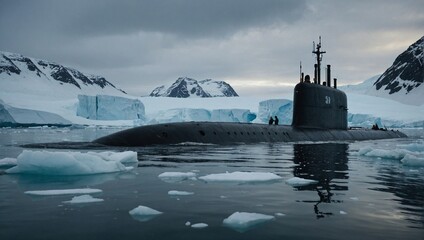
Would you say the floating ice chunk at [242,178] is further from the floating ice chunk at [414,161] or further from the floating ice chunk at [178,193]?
the floating ice chunk at [414,161]

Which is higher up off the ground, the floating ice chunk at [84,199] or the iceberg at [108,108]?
the iceberg at [108,108]

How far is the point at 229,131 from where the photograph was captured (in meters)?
23.4

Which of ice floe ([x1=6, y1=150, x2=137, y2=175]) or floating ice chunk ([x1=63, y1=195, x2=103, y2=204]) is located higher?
ice floe ([x1=6, y1=150, x2=137, y2=175])

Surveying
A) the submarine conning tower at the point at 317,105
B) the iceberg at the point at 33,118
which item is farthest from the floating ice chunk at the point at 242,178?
the iceberg at the point at 33,118

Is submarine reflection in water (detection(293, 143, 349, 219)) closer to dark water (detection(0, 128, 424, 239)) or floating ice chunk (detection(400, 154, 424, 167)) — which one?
dark water (detection(0, 128, 424, 239))

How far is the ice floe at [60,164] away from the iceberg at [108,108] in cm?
7859

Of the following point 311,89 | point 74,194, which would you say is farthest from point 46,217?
point 311,89

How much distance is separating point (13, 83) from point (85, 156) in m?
190

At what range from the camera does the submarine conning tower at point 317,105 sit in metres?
26.2

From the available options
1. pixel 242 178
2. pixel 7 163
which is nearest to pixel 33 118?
pixel 7 163

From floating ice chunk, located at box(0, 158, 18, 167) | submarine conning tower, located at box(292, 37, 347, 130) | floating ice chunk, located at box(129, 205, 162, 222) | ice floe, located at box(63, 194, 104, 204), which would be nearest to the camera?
floating ice chunk, located at box(129, 205, 162, 222)

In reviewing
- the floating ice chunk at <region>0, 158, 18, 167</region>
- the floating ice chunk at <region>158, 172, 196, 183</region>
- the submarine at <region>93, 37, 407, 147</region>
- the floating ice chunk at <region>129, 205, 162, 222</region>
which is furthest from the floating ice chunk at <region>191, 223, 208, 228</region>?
the submarine at <region>93, 37, 407, 147</region>

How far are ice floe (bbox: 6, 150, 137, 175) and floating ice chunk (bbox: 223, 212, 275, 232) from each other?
16.7ft

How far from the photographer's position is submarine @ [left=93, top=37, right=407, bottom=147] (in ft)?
66.1
